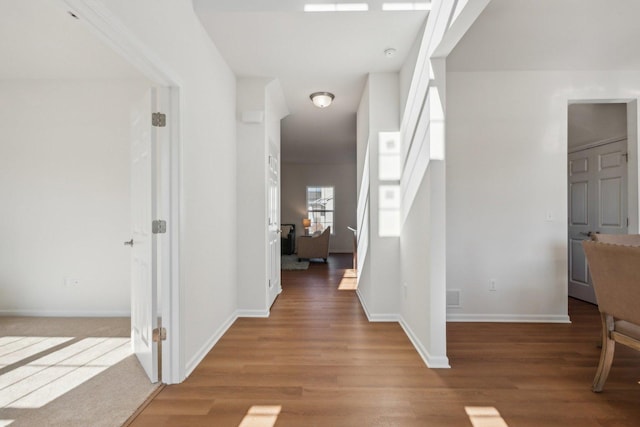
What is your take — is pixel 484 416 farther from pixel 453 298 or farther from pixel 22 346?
pixel 22 346

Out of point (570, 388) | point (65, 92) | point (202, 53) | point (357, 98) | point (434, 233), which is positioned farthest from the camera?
point (357, 98)

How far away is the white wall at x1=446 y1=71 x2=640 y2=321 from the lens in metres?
3.17

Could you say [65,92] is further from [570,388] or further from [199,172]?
[570,388]

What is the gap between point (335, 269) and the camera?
6371 millimetres

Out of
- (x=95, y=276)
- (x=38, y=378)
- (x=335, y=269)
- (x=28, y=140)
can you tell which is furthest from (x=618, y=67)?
(x=28, y=140)

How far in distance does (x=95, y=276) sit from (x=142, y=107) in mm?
2299

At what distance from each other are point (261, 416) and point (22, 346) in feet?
7.85

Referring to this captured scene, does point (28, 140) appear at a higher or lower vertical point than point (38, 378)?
higher

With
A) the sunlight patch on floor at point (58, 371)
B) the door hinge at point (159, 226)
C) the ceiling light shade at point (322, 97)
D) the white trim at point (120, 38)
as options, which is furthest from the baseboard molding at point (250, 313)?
the ceiling light shade at point (322, 97)

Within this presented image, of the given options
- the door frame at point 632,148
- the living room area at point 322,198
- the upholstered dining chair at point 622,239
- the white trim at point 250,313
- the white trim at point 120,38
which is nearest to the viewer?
the white trim at point 120,38

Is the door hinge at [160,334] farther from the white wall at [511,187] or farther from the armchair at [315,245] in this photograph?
the armchair at [315,245]

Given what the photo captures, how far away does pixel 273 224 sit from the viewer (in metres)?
3.99

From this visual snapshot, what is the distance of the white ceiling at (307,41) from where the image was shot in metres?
2.30

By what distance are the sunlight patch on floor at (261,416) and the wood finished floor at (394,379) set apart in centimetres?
4
